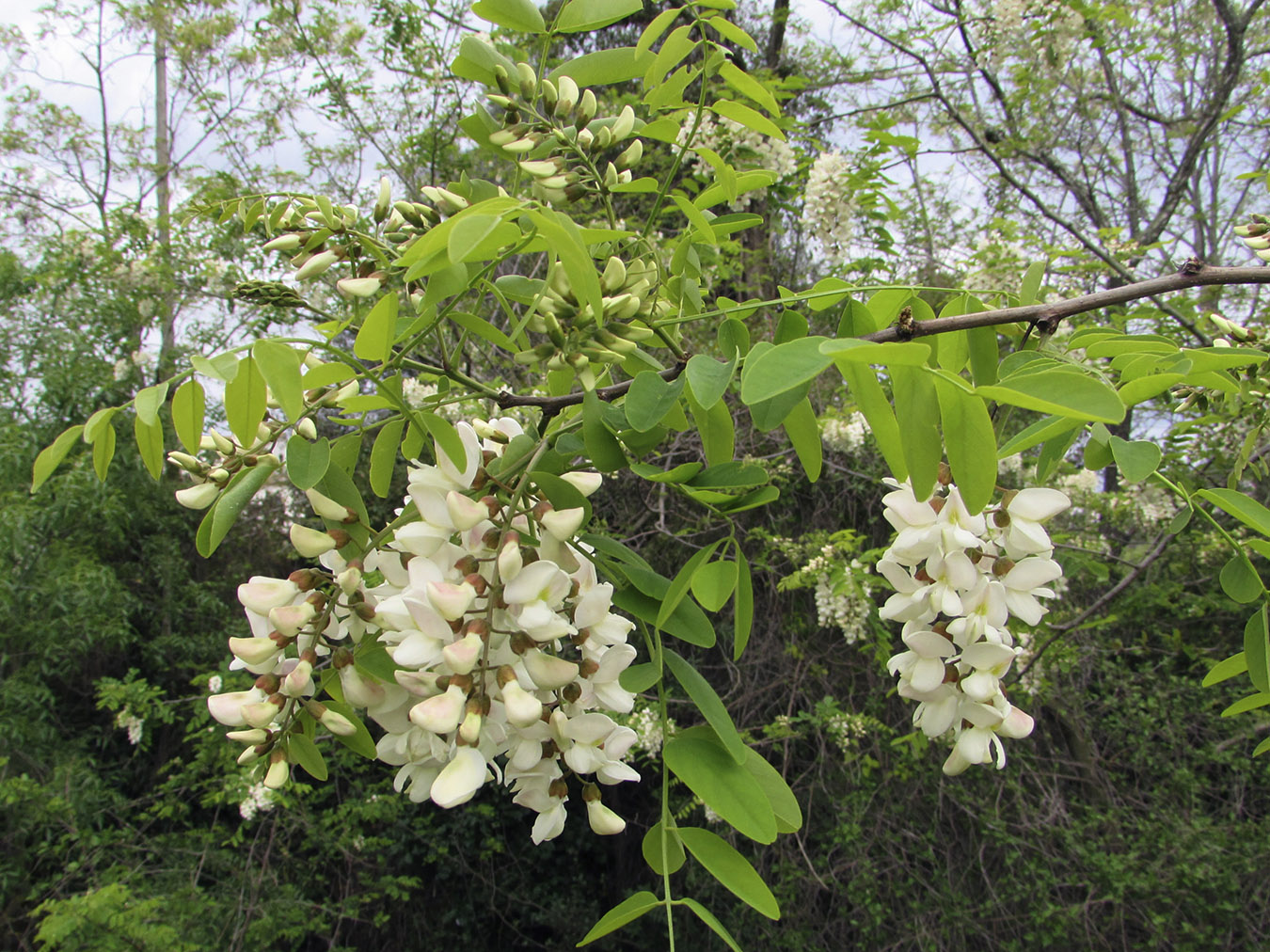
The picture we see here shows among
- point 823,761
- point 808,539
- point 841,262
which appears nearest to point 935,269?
point 841,262

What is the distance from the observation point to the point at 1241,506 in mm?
598

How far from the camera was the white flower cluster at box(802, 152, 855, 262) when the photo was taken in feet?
9.52

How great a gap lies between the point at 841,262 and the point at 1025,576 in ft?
9.40

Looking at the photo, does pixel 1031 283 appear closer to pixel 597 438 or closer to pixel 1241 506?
pixel 1241 506

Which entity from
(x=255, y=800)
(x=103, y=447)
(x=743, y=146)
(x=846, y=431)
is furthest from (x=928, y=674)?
(x=255, y=800)

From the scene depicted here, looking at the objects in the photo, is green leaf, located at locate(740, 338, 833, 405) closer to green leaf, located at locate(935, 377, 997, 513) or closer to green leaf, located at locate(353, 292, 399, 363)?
green leaf, located at locate(935, 377, 997, 513)

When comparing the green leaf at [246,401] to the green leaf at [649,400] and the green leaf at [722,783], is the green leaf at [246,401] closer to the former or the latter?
the green leaf at [649,400]

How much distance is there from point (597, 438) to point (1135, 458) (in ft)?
1.40

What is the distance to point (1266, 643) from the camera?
25.5 inches

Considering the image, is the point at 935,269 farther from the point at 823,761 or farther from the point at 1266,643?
the point at 1266,643

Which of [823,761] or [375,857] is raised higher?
[823,761]

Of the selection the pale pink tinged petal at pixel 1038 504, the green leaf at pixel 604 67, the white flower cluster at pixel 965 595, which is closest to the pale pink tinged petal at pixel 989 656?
the white flower cluster at pixel 965 595

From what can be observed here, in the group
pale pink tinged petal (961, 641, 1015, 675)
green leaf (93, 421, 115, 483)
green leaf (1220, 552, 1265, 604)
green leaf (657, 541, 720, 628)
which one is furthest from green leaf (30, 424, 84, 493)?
green leaf (1220, 552, 1265, 604)

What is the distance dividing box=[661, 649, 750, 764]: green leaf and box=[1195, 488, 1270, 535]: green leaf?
41cm
